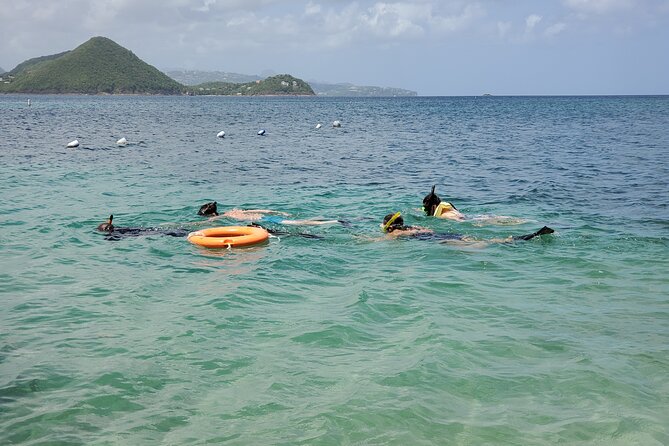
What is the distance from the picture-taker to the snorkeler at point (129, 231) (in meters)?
12.3

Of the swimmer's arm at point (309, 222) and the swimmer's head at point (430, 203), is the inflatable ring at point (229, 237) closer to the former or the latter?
the swimmer's arm at point (309, 222)

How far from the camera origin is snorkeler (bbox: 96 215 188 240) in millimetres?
12336

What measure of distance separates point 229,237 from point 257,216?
2.68 m

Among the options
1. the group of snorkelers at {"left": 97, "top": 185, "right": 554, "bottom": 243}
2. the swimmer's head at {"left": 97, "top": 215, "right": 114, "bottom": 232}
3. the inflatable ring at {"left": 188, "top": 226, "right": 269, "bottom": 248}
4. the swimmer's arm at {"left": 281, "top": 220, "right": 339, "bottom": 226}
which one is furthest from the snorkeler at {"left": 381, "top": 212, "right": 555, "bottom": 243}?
the swimmer's head at {"left": 97, "top": 215, "right": 114, "bottom": 232}

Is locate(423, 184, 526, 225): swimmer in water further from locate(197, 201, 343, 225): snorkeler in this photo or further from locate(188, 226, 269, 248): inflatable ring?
locate(188, 226, 269, 248): inflatable ring

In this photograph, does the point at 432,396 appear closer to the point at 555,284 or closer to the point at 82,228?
the point at 555,284

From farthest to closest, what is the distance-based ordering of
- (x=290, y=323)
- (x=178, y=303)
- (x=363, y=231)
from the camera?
1. (x=363, y=231)
2. (x=178, y=303)
3. (x=290, y=323)

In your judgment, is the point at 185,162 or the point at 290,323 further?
the point at 185,162

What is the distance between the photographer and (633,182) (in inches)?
750

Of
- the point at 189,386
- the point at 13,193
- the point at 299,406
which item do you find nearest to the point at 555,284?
the point at 299,406

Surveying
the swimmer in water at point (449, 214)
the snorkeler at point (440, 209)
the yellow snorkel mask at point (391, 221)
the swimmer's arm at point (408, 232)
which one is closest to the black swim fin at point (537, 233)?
the swimmer in water at point (449, 214)

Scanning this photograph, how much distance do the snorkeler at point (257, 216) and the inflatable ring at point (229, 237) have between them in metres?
Answer: 1.47

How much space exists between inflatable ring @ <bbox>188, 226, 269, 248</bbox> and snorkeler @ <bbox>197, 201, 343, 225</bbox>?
4.83 ft

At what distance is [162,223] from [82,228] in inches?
68.2
